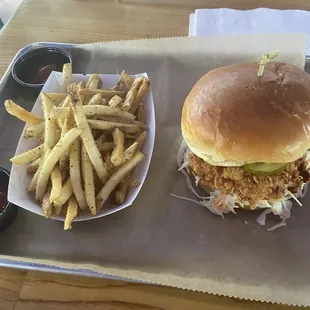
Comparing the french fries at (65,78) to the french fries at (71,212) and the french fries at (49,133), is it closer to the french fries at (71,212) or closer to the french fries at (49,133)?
Answer: the french fries at (49,133)

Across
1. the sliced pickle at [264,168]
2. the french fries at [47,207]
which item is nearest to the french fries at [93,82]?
the french fries at [47,207]

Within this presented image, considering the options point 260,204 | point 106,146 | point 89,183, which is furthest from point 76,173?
point 260,204

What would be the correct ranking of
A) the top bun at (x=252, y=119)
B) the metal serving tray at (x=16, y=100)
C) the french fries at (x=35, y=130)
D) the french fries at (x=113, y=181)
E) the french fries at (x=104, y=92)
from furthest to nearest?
the metal serving tray at (x=16, y=100)
the french fries at (x=104, y=92)
the french fries at (x=35, y=130)
the french fries at (x=113, y=181)
the top bun at (x=252, y=119)

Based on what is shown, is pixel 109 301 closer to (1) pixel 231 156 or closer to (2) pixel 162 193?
(2) pixel 162 193

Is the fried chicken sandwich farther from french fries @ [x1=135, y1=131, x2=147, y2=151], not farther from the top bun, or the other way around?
french fries @ [x1=135, y1=131, x2=147, y2=151]

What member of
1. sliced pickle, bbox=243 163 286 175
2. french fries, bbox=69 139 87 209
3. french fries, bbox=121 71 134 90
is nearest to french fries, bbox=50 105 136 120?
french fries, bbox=69 139 87 209

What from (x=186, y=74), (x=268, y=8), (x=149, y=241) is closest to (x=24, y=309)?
(x=149, y=241)
